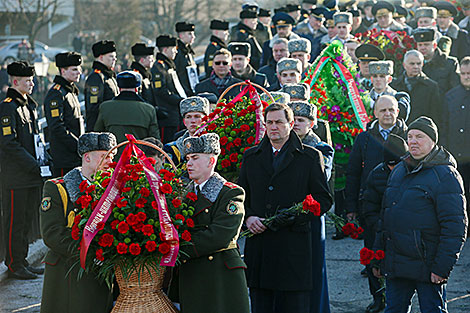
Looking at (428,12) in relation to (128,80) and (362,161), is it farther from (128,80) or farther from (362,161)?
(128,80)

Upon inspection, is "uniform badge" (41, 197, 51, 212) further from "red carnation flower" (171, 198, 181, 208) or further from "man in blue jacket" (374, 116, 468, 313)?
"man in blue jacket" (374, 116, 468, 313)

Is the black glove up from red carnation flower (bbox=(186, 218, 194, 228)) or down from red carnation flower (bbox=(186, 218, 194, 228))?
down

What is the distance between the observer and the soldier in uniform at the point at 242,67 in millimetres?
11297

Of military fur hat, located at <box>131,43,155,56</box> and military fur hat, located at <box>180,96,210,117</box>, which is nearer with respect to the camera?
military fur hat, located at <box>180,96,210,117</box>

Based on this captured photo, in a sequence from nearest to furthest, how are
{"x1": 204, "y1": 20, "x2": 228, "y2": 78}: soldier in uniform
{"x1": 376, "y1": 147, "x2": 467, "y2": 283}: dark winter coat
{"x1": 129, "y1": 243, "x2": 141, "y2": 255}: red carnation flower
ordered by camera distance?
1. {"x1": 129, "y1": 243, "x2": 141, "y2": 255}: red carnation flower
2. {"x1": 376, "y1": 147, "x2": 467, "y2": 283}: dark winter coat
3. {"x1": 204, "y1": 20, "x2": 228, "y2": 78}: soldier in uniform

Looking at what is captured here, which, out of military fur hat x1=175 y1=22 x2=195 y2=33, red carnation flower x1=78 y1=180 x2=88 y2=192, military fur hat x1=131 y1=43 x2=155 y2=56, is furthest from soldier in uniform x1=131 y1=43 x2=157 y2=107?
red carnation flower x1=78 y1=180 x2=88 y2=192

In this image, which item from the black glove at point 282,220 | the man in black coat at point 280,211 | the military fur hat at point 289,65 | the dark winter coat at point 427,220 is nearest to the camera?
the dark winter coat at point 427,220

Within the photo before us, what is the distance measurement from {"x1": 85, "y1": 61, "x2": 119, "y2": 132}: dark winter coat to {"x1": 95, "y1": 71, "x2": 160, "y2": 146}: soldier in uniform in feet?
2.65

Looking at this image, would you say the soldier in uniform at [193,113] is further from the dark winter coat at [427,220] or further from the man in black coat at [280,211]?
the dark winter coat at [427,220]

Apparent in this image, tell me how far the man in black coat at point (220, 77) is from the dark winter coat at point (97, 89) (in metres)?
1.19

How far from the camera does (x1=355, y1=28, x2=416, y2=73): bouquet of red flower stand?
11047 millimetres

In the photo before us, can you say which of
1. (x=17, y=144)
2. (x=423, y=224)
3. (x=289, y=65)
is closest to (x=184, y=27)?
(x=289, y=65)

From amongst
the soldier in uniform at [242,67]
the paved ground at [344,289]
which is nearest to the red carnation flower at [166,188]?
the paved ground at [344,289]

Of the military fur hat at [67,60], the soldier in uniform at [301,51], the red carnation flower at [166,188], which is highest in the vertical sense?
the soldier in uniform at [301,51]
